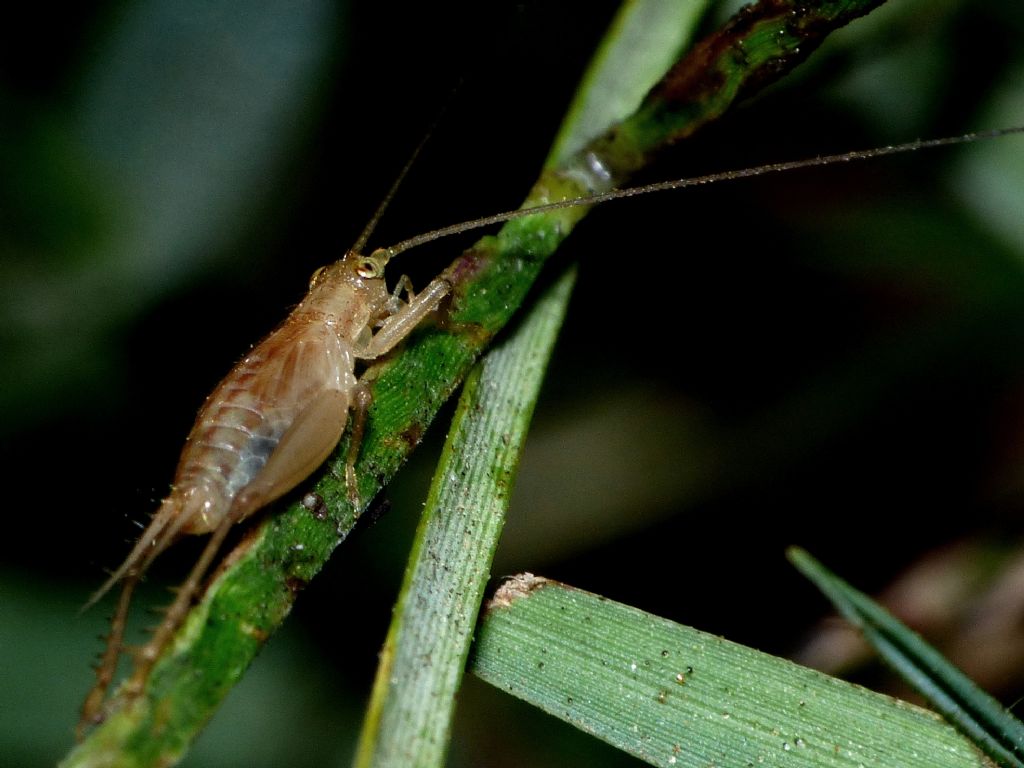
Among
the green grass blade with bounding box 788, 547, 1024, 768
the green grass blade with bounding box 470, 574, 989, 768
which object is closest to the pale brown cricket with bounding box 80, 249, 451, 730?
the green grass blade with bounding box 470, 574, 989, 768

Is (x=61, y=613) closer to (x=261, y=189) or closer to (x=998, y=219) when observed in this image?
(x=261, y=189)

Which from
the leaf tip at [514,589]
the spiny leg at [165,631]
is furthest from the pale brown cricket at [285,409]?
the leaf tip at [514,589]

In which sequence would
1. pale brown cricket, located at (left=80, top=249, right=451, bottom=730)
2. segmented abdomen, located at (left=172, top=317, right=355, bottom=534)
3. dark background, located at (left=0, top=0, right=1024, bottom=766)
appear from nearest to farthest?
pale brown cricket, located at (left=80, top=249, right=451, bottom=730) < segmented abdomen, located at (left=172, top=317, right=355, bottom=534) < dark background, located at (left=0, top=0, right=1024, bottom=766)

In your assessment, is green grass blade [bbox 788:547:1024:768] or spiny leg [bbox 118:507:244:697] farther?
green grass blade [bbox 788:547:1024:768]

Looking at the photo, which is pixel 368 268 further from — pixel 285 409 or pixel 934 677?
pixel 934 677

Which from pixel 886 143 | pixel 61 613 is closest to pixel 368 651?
pixel 61 613

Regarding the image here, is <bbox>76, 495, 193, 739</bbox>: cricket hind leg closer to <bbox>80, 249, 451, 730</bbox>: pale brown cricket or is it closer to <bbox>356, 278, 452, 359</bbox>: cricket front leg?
<bbox>80, 249, 451, 730</bbox>: pale brown cricket

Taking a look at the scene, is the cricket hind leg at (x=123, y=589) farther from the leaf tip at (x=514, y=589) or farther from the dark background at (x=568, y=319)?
the dark background at (x=568, y=319)
